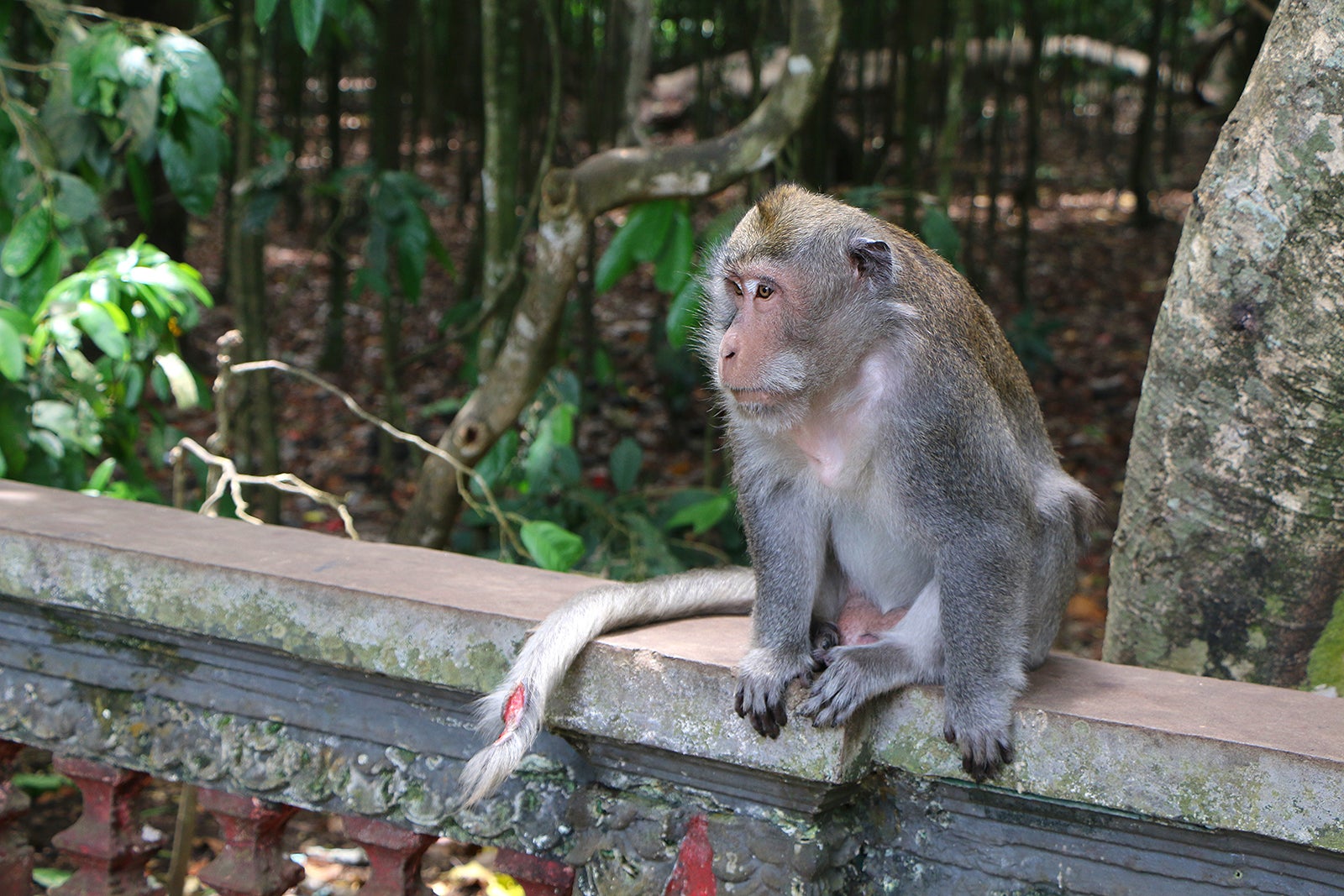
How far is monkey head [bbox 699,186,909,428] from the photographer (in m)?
1.82

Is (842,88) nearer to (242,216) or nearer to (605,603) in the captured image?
(242,216)

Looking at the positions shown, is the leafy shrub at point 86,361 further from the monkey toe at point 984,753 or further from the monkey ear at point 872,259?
the monkey toe at point 984,753

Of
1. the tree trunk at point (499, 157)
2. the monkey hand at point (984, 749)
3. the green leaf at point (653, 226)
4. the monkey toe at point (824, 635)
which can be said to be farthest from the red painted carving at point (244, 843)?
the tree trunk at point (499, 157)

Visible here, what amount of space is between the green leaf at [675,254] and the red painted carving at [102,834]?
1694 millimetres

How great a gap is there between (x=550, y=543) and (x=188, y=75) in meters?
1.36

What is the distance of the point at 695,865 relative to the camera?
158 cm

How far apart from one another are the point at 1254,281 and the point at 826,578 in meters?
0.83

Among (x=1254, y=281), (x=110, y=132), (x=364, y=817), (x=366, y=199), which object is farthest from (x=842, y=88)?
(x=364, y=817)

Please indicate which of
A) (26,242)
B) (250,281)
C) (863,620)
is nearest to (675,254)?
(863,620)

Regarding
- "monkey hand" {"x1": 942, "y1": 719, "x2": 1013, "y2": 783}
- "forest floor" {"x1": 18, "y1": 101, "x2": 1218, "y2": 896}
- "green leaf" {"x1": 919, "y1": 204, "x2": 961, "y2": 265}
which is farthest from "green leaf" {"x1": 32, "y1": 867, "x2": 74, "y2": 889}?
"green leaf" {"x1": 919, "y1": 204, "x2": 961, "y2": 265}

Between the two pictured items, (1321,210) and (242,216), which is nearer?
(1321,210)

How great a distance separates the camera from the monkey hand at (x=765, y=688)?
4.98 feet

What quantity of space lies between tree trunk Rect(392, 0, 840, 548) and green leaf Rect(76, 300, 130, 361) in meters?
0.98

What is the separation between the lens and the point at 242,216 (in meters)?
3.86
